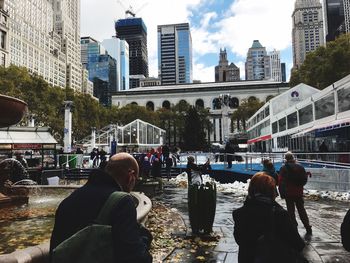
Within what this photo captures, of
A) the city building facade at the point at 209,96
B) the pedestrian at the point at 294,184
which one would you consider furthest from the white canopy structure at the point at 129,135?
the city building facade at the point at 209,96

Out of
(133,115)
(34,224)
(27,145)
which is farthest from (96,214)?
(133,115)

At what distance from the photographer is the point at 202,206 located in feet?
23.6

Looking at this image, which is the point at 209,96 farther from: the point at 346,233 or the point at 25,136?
the point at 346,233

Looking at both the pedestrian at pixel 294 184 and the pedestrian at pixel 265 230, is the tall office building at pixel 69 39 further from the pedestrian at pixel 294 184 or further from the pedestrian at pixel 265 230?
the pedestrian at pixel 265 230

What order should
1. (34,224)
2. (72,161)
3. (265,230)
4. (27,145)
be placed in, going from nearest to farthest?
(265,230), (34,224), (27,145), (72,161)

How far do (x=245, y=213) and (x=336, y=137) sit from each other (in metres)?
22.4

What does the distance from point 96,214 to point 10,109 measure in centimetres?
556

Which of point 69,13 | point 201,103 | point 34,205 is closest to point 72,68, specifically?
point 69,13

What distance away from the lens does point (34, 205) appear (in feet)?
33.1

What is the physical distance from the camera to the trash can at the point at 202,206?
7184mm

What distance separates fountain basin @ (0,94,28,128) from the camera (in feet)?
22.3

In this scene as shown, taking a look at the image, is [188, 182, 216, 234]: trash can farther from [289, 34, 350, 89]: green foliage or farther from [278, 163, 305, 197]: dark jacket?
[289, 34, 350, 89]: green foliage

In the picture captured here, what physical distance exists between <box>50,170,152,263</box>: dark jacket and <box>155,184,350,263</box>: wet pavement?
3.57 meters

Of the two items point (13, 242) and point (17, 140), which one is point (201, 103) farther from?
point (13, 242)
